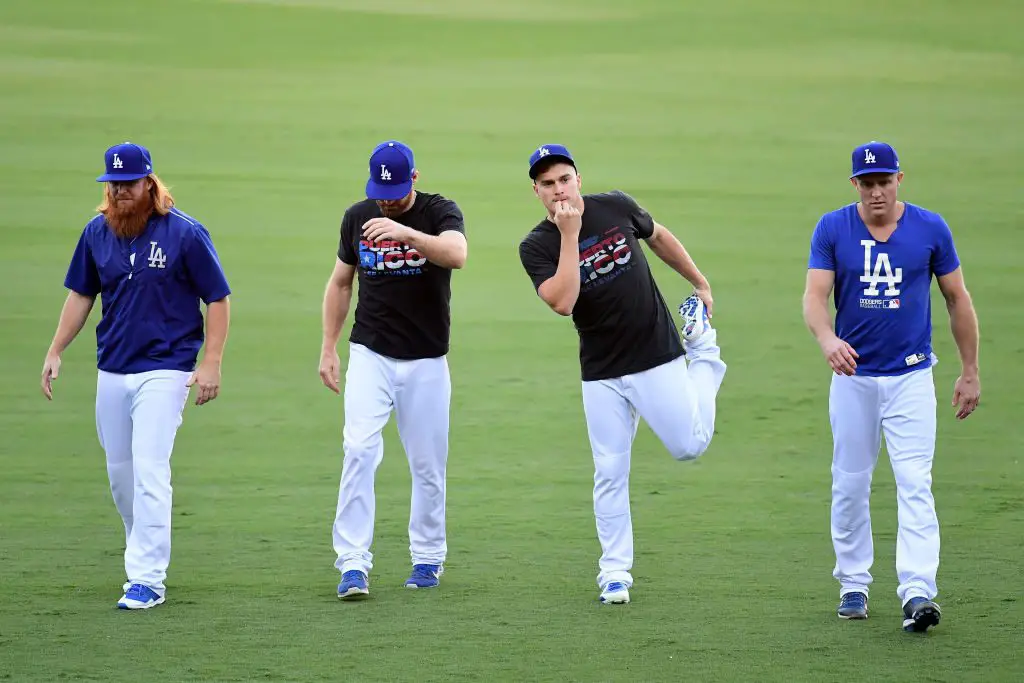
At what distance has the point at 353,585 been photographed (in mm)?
6957

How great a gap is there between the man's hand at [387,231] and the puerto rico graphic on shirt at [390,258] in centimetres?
34

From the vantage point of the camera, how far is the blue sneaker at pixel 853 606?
21.6 ft

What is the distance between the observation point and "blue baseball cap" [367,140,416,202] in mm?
7023

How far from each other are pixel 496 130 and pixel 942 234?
1225 cm

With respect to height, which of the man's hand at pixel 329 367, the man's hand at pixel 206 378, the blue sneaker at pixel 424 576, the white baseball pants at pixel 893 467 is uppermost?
the man's hand at pixel 329 367

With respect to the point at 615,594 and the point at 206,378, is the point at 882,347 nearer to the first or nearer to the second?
the point at 615,594

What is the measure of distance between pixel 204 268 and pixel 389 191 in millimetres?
922

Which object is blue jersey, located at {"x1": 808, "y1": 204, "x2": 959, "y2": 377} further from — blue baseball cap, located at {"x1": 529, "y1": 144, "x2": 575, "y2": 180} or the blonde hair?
the blonde hair

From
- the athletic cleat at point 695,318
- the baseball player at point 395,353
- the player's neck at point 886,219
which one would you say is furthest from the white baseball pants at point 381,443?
the player's neck at point 886,219

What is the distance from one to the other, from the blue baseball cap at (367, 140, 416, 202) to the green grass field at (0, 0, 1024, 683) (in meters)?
1.87

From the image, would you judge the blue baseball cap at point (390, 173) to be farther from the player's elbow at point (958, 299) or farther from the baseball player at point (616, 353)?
the player's elbow at point (958, 299)

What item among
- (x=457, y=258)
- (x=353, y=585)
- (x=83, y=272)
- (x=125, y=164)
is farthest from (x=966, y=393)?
(x=83, y=272)

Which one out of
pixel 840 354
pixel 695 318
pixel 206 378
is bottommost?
pixel 206 378

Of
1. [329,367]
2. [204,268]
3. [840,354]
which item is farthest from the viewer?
[329,367]
